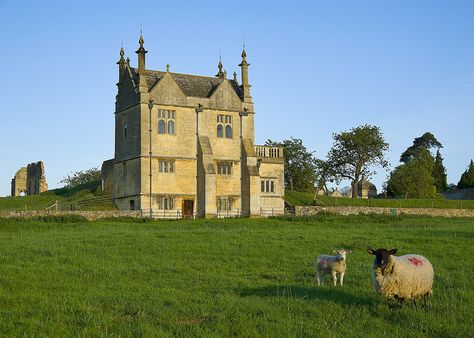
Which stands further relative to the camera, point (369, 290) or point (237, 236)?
point (237, 236)

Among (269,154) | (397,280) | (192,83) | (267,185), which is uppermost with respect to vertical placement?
(192,83)

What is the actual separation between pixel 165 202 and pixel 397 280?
42539 millimetres

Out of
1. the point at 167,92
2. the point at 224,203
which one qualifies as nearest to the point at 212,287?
the point at 224,203

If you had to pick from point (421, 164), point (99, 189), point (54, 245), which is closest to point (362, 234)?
point (54, 245)

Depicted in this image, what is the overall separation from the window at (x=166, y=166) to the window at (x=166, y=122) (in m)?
2.37

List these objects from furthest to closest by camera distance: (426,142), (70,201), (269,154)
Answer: (426,142) < (269,154) < (70,201)

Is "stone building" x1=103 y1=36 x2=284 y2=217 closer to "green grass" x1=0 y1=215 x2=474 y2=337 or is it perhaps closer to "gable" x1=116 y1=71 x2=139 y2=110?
"gable" x1=116 y1=71 x2=139 y2=110

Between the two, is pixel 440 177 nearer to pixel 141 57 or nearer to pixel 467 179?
pixel 467 179

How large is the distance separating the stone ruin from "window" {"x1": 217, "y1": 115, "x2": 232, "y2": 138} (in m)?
37.1

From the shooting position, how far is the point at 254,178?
2422 inches

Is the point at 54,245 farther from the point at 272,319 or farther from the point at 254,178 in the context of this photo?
the point at 254,178

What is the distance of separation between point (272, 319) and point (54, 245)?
18.4m

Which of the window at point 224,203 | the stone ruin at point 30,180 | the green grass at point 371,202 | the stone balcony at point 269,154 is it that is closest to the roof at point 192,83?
the stone balcony at point 269,154

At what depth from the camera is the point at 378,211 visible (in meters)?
66.0
